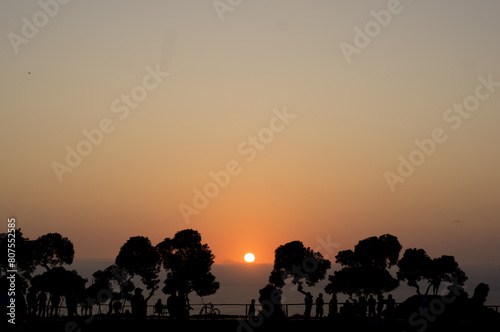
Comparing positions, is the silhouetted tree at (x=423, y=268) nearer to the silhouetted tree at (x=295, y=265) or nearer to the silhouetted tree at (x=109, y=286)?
the silhouetted tree at (x=295, y=265)

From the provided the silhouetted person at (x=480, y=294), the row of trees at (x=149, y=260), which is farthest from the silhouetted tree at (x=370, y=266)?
the silhouetted person at (x=480, y=294)

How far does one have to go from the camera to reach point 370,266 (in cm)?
8525

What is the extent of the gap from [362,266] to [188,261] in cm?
2432

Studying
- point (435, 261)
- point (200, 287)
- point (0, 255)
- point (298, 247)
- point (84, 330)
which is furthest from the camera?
point (435, 261)

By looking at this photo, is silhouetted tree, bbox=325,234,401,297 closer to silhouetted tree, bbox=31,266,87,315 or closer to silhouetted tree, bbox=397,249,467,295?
silhouetted tree, bbox=397,249,467,295

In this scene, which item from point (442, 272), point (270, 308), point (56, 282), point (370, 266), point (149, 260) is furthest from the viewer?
point (442, 272)

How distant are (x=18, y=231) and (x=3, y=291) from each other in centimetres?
6191

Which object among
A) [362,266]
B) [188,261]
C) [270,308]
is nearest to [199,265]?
[188,261]

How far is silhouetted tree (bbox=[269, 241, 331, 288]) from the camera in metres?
82.6

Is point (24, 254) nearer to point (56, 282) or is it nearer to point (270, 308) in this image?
point (56, 282)

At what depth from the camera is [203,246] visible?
81688mm

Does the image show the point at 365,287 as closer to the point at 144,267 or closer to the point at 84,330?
the point at 144,267

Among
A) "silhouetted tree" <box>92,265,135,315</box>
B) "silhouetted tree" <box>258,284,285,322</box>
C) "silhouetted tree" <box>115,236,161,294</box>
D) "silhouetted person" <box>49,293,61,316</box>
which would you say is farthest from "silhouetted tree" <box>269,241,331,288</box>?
"silhouetted tree" <box>258,284,285,322</box>

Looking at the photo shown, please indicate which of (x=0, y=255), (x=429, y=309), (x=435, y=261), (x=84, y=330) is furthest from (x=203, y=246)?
(x=429, y=309)
